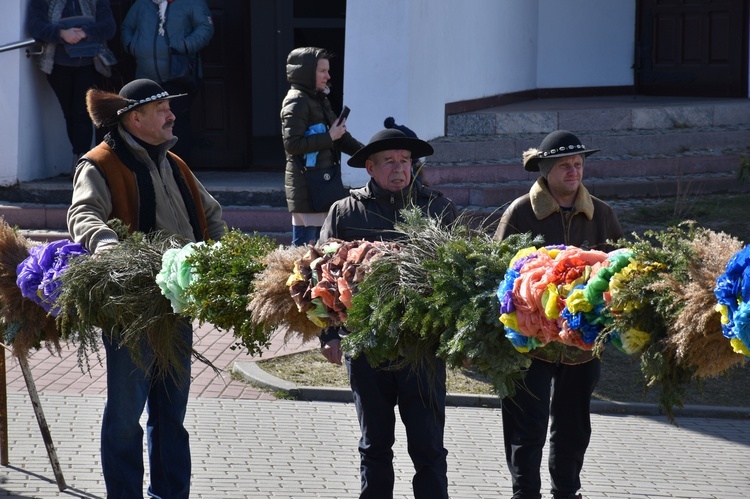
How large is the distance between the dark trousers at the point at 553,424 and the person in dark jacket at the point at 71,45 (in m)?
7.39

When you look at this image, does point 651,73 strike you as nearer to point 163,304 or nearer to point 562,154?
point 562,154

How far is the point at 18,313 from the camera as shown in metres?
4.69

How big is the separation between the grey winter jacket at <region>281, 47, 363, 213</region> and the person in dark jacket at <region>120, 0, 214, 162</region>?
356 centimetres

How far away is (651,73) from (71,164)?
26.9 feet

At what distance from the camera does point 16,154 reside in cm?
1099

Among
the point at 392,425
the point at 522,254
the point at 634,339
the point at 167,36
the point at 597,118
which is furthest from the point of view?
the point at 597,118

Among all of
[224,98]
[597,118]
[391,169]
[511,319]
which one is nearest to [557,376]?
[391,169]

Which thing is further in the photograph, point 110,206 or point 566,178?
point 566,178

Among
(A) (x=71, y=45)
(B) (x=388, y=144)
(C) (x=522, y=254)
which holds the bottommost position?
(C) (x=522, y=254)

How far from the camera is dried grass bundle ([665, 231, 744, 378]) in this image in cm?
286

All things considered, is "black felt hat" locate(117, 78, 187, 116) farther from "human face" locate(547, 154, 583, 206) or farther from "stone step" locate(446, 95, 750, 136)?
"stone step" locate(446, 95, 750, 136)

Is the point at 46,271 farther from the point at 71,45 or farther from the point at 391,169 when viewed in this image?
the point at 71,45

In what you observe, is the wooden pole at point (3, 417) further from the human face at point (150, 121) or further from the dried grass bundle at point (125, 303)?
the human face at point (150, 121)

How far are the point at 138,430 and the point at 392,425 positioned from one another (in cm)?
112
